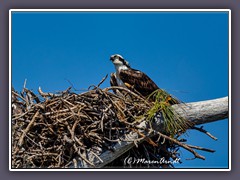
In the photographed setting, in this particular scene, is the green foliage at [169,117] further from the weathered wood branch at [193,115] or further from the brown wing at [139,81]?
the brown wing at [139,81]

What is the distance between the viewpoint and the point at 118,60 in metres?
8.23

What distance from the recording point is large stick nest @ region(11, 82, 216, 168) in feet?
22.8

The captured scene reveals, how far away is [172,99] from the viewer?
7.18 metres

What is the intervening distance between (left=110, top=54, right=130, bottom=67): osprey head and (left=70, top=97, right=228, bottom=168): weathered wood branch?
4.20ft

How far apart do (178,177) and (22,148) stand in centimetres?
150

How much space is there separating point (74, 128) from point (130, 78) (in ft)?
4.23

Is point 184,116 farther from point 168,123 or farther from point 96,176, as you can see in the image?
point 96,176

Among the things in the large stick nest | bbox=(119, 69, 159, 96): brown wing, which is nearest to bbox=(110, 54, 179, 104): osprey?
bbox=(119, 69, 159, 96): brown wing

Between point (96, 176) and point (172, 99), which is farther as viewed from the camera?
point (172, 99)

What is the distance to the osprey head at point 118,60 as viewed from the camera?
820 centimetres

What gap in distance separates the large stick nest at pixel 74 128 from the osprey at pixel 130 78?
63cm

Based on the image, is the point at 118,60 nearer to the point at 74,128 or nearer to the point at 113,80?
the point at 113,80

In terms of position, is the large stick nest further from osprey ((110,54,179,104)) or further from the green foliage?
osprey ((110,54,179,104))

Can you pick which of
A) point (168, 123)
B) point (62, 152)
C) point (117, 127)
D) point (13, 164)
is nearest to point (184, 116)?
point (168, 123)
